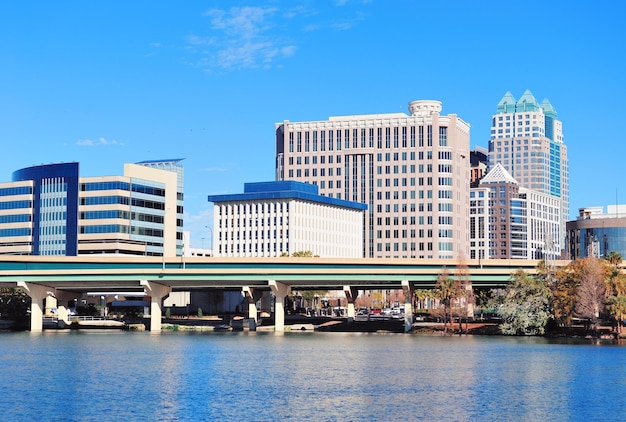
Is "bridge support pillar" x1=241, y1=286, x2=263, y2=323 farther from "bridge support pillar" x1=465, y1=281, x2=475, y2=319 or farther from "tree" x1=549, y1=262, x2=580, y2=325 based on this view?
"tree" x1=549, y1=262, x2=580, y2=325

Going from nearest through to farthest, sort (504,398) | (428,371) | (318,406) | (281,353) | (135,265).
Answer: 1. (318,406)
2. (504,398)
3. (428,371)
4. (281,353)
5. (135,265)

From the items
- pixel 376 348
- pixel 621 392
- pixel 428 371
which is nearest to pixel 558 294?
pixel 376 348

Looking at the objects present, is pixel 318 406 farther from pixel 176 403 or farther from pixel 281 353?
pixel 281 353

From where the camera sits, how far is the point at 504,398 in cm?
7119

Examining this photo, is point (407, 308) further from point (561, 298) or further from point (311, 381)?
point (311, 381)

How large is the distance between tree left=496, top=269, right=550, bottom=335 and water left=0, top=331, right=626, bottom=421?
62.8ft

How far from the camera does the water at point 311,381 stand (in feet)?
211

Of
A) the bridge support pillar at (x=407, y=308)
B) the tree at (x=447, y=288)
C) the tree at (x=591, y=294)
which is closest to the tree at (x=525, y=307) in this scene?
the tree at (x=591, y=294)

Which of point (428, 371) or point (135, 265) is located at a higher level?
point (135, 265)

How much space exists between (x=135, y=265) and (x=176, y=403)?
323 feet

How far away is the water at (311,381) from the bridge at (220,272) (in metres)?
35.0

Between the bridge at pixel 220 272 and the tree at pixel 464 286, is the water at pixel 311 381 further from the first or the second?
the bridge at pixel 220 272

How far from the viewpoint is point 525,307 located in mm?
145625

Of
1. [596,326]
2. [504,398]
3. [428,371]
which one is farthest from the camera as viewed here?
[596,326]
